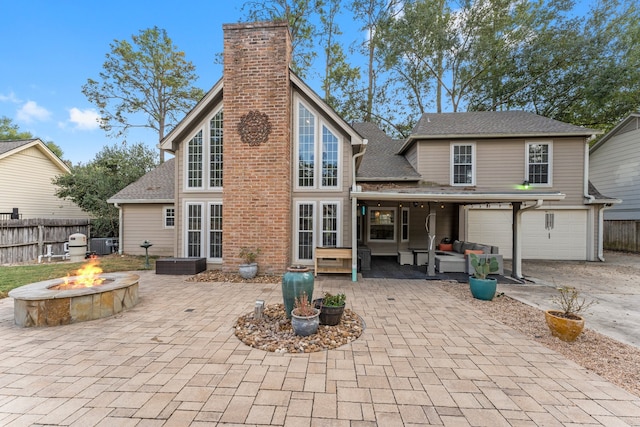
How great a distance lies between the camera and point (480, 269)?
576 cm

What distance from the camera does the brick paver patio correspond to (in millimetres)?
2279

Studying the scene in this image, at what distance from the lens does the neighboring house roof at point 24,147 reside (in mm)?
13047

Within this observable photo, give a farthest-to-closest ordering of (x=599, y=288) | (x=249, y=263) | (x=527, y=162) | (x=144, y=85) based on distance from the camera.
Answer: (x=144, y=85) → (x=527, y=162) → (x=249, y=263) → (x=599, y=288)

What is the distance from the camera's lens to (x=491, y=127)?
36.5ft

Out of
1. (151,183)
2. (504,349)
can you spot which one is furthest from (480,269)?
Result: (151,183)

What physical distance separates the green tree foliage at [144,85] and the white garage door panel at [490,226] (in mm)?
19190

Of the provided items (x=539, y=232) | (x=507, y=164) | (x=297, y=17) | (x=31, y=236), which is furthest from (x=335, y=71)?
(x=31, y=236)

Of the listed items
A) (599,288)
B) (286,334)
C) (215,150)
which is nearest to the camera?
(286,334)

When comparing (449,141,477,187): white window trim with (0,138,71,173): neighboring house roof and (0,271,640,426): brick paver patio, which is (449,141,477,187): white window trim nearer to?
(0,271,640,426): brick paver patio

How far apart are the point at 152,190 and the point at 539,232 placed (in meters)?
17.2

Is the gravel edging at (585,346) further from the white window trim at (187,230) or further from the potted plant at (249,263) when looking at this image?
the white window trim at (187,230)

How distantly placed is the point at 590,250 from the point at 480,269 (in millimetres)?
9240

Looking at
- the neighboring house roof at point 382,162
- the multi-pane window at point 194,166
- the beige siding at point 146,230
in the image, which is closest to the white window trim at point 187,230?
the multi-pane window at point 194,166

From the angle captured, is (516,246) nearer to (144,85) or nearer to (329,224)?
(329,224)
